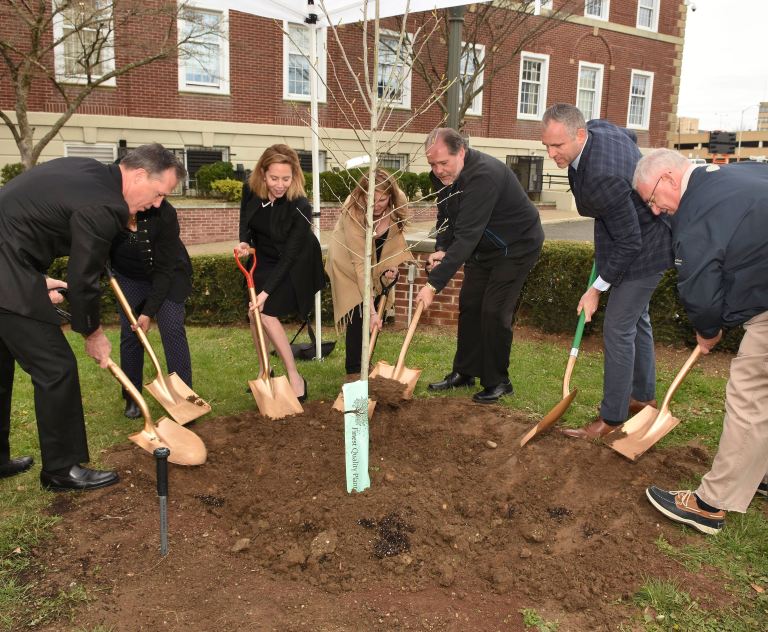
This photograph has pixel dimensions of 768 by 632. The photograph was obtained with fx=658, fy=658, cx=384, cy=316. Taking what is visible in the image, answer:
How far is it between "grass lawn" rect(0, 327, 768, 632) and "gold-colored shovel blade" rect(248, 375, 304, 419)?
434 millimetres

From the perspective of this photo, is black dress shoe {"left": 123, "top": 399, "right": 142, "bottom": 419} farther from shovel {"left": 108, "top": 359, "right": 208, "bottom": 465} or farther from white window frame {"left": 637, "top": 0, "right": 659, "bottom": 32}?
white window frame {"left": 637, "top": 0, "right": 659, "bottom": 32}

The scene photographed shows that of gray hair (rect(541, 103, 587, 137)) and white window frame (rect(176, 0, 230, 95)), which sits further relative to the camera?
white window frame (rect(176, 0, 230, 95))

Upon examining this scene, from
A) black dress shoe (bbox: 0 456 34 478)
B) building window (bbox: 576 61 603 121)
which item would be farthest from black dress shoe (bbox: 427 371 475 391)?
building window (bbox: 576 61 603 121)

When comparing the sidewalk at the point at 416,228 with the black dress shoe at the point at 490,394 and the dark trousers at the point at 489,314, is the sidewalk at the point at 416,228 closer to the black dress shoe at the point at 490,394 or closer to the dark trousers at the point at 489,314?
the dark trousers at the point at 489,314

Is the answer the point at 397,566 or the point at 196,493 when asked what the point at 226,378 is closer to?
the point at 196,493

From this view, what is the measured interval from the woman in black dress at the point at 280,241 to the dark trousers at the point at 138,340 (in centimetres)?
58

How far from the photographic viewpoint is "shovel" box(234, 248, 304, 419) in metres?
4.42

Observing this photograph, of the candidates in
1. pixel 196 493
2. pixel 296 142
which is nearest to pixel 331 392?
pixel 196 493

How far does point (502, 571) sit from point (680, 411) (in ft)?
8.48

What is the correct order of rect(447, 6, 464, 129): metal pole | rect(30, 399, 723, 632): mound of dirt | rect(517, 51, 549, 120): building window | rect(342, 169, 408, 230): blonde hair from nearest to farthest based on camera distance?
rect(30, 399, 723, 632): mound of dirt → rect(342, 169, 408, 230): blonde hair → rect(447, 6, 464, 129): metal pole → rect(517, 51, 549, 120): building window

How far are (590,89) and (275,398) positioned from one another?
2409 centimetres

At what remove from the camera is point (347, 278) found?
5.14 m

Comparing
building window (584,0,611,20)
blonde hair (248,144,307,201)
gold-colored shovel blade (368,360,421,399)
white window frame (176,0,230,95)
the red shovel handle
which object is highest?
building window (584,0,611,20)

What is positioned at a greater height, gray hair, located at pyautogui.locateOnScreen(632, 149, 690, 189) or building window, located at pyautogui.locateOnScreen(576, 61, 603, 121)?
building window, located at pyautogui.locateOnScreen(576, 61, 603, 121)
